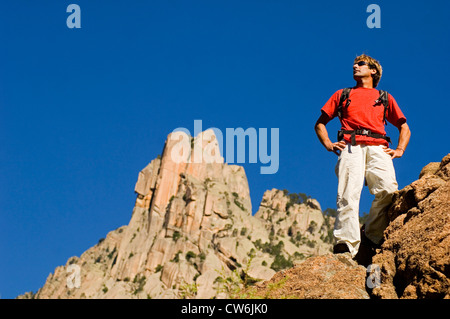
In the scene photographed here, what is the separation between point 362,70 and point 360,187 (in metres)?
1.74

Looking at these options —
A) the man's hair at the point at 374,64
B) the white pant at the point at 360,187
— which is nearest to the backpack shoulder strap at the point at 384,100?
the man's hair at the point at 374,64

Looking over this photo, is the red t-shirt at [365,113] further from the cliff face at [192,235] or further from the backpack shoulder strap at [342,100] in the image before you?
the cliff face at [192,235]

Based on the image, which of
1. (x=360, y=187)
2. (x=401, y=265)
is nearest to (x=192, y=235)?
(x=360, y=187)

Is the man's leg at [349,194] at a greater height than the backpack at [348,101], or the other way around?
the backpack at [348,101]

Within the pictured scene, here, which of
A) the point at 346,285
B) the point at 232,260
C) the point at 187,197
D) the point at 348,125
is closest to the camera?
the point at 346,285

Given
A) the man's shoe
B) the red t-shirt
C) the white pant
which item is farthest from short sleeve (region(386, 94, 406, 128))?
the man's shoe

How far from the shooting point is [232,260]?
87.9m

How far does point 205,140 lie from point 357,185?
10686cm

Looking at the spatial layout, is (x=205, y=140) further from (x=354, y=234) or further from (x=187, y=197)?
(x=354, y=234)

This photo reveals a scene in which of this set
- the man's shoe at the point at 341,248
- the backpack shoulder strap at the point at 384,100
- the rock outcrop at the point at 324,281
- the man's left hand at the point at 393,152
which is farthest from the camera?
the backpack shoulder strap at the point at 384,100

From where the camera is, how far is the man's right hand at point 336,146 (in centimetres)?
790

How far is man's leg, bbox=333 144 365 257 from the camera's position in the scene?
7.43 metres
